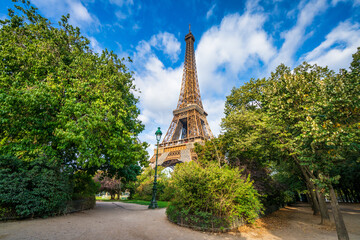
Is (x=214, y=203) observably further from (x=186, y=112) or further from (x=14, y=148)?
(x=186, y=112)

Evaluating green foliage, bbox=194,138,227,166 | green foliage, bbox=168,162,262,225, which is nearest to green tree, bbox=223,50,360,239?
green foliage, bbox=168,162,262,225

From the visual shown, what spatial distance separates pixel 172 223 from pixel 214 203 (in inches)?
85.0

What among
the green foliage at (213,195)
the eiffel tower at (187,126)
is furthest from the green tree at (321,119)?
the eiffel tower at (187,126)

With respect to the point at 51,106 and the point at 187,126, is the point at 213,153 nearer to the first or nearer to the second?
the point at 51,106

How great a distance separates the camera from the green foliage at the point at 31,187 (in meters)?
5.85

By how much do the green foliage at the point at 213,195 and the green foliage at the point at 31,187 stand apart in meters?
5.31

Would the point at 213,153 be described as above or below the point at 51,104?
below

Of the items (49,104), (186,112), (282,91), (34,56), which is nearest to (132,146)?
(49,104)

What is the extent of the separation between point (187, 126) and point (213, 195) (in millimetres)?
27548

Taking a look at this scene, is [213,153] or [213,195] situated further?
[213,153]

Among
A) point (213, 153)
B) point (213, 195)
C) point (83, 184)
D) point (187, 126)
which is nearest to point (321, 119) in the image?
point (213, 195)

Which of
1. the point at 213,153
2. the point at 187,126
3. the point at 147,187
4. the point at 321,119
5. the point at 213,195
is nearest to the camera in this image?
the point at 321,119

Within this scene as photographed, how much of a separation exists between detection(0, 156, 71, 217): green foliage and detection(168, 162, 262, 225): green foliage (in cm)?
531

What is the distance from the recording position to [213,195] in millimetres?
6859
